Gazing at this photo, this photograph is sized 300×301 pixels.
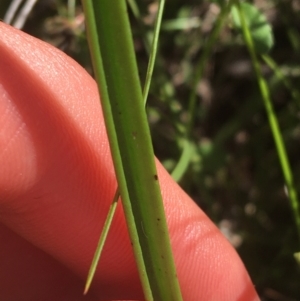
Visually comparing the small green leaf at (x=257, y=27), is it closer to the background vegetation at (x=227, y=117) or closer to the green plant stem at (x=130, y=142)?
the background vegetation at (x=227, y=117)

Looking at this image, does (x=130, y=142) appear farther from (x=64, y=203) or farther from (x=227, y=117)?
(x=227, y=117)

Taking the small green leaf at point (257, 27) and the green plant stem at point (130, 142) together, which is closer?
the green plant stem at point (130, 142)

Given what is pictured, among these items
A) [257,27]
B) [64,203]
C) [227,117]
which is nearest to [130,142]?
[64,203]

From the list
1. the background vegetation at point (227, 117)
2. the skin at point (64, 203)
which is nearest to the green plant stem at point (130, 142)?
the skin at point (64, 203)

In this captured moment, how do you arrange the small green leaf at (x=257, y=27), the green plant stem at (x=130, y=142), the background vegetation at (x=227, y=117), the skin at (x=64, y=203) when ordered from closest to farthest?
the green plant stem at (x=130, y=142) → the skin at (x=64, y=203) → the small green leaf at (x=257, y=27) → the background vegetation at (x=227, y=117)

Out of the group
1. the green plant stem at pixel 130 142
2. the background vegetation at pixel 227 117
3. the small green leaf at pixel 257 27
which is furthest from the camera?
the background vegetation at pixel 227 117

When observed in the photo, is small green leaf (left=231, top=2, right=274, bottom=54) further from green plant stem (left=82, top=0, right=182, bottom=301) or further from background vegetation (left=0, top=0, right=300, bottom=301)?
green plant stem (left=82, top=0, right=182, bottom=301)

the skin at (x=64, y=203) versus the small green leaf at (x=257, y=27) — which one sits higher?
the small green leaf at (x=257, y=27)
